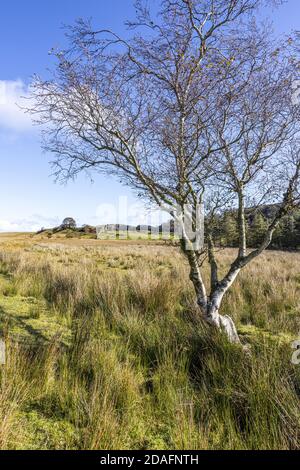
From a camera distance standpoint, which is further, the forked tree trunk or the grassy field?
the forked tree trunk

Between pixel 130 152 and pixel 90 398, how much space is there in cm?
313

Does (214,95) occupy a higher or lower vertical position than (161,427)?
higher

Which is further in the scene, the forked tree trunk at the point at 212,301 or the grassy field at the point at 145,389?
the forked tree trunk at the point at 212,301

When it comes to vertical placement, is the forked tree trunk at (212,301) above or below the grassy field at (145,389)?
above

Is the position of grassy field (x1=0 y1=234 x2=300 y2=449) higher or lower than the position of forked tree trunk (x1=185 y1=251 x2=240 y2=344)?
lower

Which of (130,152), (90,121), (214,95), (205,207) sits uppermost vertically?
(214,95)

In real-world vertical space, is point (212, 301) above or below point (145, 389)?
above

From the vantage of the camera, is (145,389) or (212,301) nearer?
(145,389)

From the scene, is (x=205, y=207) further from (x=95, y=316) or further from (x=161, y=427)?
(x=161, y=427)
